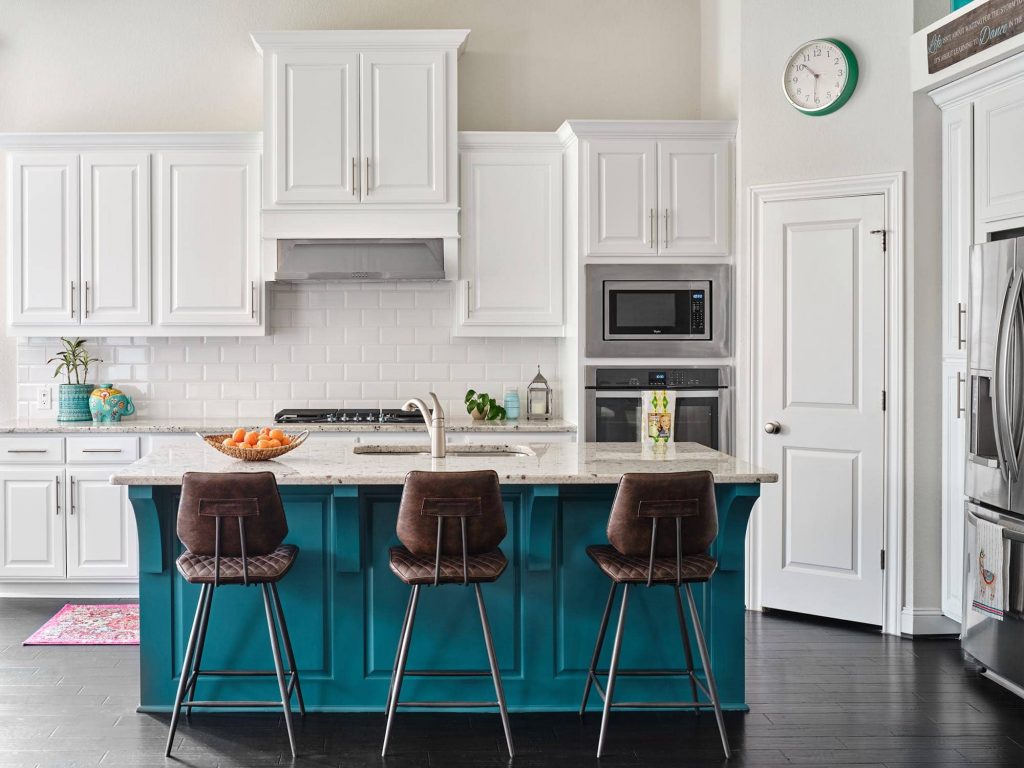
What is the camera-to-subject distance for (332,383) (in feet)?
18.4

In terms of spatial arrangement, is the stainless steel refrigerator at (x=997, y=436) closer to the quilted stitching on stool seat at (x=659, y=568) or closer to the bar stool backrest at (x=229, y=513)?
the quilted stitching on stool seat at (x=659, y=568)

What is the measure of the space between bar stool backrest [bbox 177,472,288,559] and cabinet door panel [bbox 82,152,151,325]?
2.59m

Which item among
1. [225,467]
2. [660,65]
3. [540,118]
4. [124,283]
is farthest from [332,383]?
[660,65]

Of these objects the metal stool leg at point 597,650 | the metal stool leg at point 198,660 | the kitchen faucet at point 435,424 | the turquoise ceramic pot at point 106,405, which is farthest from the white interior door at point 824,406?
the turquoise ceramic pot at point 106,405

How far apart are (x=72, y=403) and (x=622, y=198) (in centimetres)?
324

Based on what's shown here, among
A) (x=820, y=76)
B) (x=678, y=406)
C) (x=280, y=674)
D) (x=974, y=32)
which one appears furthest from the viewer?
(x=678, y=406)

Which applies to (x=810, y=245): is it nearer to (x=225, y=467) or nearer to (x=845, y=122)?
(x=845, y=122)

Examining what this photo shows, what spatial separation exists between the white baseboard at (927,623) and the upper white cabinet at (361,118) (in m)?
3.10

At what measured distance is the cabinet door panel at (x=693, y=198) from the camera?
4961mm

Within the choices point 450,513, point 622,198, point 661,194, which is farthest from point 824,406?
point 450,513

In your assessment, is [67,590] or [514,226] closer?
[67,590]

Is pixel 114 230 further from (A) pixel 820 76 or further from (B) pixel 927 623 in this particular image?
(B) pixel 927 623

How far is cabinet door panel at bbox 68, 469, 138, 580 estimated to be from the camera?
4.95m

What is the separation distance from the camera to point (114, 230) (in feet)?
17.0
